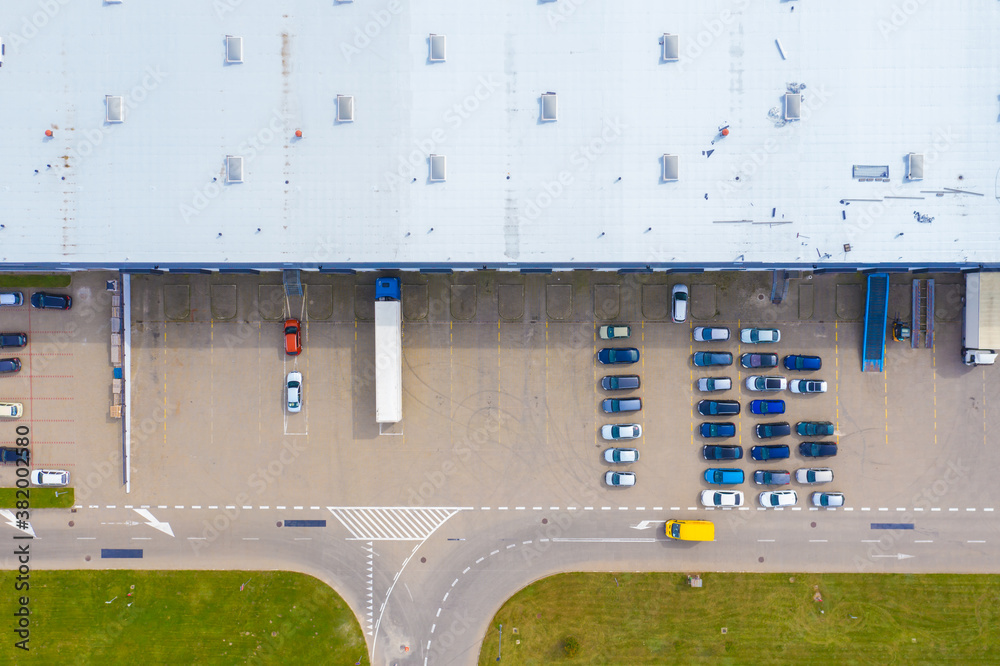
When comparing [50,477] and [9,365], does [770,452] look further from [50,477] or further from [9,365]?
[9,365]

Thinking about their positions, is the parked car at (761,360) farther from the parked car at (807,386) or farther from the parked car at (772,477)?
the parked car at (772,477)

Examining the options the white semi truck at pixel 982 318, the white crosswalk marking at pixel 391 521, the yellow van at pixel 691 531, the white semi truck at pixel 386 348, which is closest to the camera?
the white semi truck at pixel 982 318
